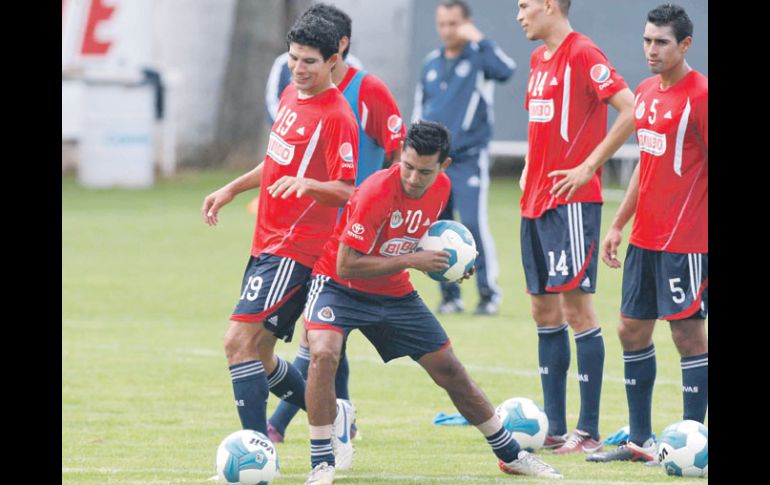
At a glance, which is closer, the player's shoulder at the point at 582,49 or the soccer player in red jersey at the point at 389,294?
the soccer player in red jersey at the point at 389,294

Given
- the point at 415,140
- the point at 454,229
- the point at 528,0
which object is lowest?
the point at 454,229

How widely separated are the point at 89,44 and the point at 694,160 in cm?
2087

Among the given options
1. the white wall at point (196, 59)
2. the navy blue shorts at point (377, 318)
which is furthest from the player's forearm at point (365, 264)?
the white wall at point (196, 59)

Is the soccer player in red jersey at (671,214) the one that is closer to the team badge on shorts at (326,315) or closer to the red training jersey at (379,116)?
the red training jersey at (379,116)

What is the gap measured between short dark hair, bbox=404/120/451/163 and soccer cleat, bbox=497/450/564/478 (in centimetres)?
149

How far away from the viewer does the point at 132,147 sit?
2648 centimetres

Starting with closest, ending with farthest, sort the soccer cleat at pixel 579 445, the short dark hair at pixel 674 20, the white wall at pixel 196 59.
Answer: the short dark hair at pixel 674 20 → the soccer cleat at pixel 579 445 → the white wall at pixel 196 59

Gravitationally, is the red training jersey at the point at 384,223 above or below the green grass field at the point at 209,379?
above

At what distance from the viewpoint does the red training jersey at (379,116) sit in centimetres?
770

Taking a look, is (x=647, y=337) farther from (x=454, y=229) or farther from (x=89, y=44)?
(x=89, y=44)

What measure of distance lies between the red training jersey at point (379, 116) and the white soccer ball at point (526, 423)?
1551mm

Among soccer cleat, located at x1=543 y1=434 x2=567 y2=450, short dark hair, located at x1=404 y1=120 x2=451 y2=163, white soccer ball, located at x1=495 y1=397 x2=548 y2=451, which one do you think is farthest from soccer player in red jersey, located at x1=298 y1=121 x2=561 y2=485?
soccer cleat, located at x1=543 y1=434 x2=567 y2=450
